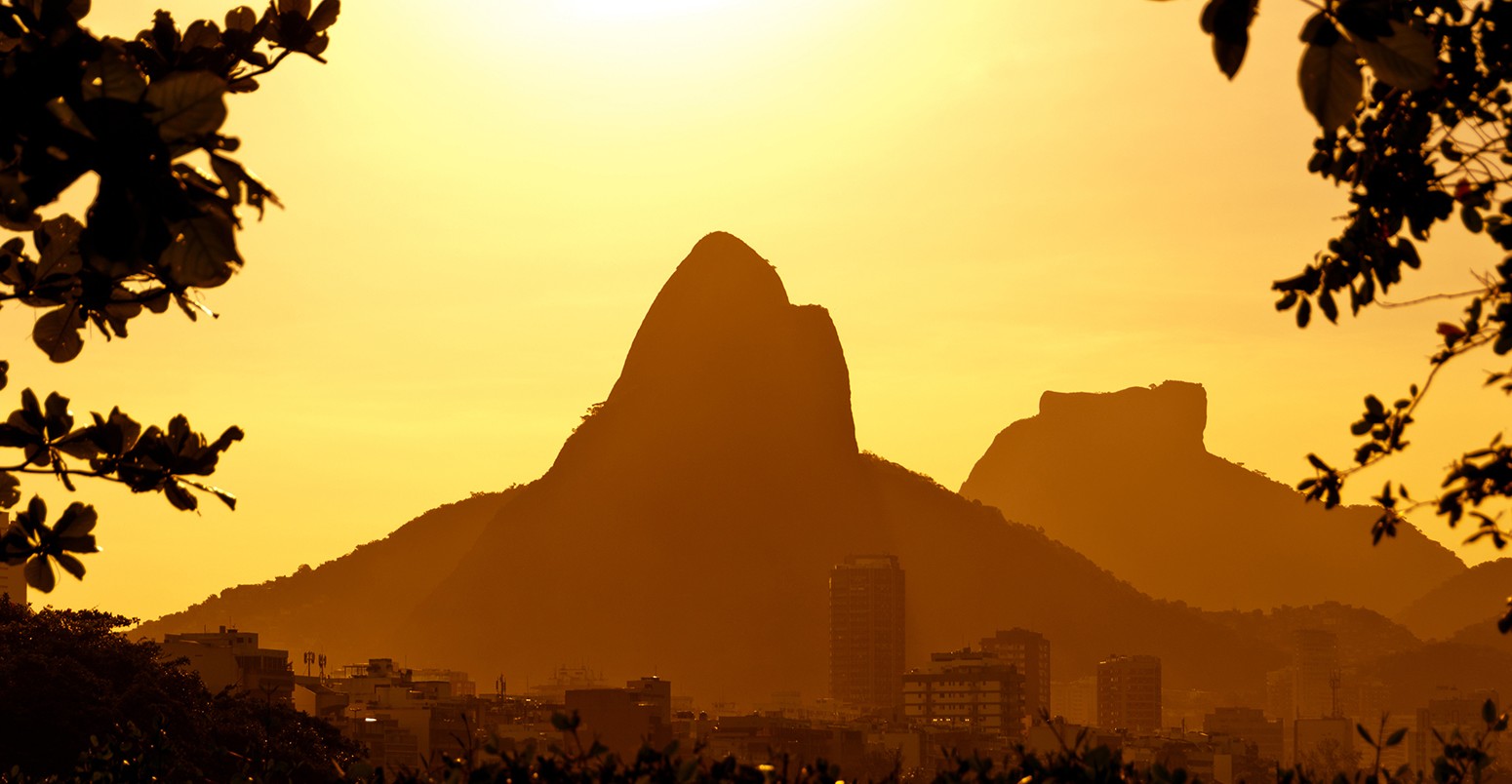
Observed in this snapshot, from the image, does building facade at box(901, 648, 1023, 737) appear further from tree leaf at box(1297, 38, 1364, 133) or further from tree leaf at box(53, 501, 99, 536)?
tree leaf at box(1297, 38, 1364, 133)

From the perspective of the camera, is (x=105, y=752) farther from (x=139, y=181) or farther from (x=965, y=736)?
(x=965, y=736)

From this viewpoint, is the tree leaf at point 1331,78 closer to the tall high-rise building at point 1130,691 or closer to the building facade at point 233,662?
the building facade at point 233,662

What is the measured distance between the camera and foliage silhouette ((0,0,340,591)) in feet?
11.7

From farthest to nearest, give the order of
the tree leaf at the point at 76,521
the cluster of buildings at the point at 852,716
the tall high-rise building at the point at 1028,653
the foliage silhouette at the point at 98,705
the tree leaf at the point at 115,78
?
the tall high-rise building at the point at 1028,653 → the cluster of buildings at the point at 852,716 → the foliage silhouette at the point at 98,705 → the tree leaf at the point at 76,521 → the tree leaf at the point at 115,78

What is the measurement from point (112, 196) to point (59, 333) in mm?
2831

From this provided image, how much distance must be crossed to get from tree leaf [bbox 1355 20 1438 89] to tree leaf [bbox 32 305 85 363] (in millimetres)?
4517

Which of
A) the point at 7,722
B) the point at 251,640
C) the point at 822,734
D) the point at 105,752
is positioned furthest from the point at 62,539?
the point at 822,734

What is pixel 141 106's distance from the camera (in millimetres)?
3578

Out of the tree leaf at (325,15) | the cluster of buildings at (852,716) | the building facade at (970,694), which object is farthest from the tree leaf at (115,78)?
the building facade at (970,694)

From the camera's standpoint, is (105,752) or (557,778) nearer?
(557,778)

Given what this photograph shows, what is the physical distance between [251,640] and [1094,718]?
12317 centimetres

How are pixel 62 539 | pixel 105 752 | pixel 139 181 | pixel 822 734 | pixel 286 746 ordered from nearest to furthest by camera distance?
pixel 139 181
pixel 62 539
pixel 105 752
pixel 286 746
pixel 822 734

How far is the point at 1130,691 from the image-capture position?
17875 cm

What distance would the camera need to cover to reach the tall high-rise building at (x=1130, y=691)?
583 ft
